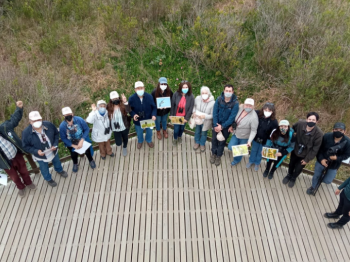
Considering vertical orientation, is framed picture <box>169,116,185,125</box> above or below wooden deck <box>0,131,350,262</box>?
above

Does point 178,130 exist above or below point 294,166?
above

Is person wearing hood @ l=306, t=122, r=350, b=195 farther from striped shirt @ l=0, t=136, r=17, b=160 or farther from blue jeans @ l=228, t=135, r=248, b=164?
striped shirt @ l=0, t=136, r=17, b=160

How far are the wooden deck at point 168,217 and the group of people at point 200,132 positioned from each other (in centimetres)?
29

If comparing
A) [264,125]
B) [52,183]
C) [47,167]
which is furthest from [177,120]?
[52,183]

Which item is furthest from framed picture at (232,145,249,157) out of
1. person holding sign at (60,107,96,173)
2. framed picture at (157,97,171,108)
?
person holding sign at (60,107,96,173)

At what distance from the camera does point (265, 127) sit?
5336 mm

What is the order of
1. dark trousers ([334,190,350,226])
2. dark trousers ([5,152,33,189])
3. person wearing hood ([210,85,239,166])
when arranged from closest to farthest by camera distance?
1. dark trousers ([334,190,350,226])
2. dark trousers ([5,152,33,189])
3. person wearing hood ([210,85,239,166])

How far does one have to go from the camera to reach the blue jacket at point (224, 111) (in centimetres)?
546

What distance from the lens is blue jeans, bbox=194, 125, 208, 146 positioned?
6.39 metres

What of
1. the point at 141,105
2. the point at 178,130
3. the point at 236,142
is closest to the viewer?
the point at 141,105

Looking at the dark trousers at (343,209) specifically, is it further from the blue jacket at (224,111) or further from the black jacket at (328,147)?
the blue jacket at (224,111)

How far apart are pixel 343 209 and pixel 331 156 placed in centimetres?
101

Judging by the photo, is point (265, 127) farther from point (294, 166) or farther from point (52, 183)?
point (52, 183)

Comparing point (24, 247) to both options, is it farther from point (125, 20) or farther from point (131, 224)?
point (125, 20)
